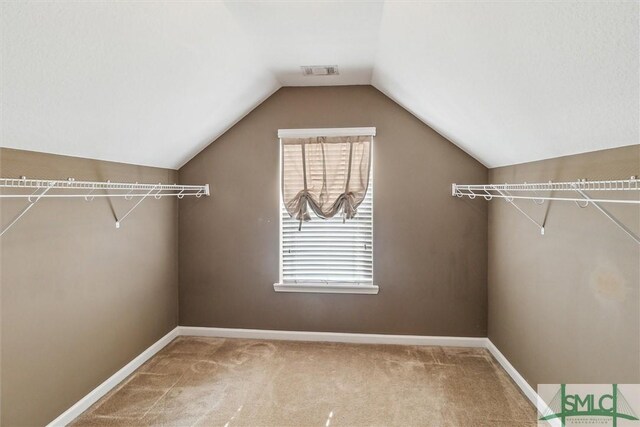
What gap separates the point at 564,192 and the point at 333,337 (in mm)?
2300

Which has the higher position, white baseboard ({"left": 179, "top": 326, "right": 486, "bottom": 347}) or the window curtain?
the window curtain

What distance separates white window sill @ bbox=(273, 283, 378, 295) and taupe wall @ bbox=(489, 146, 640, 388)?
114cm

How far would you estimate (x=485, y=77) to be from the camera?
1978mm

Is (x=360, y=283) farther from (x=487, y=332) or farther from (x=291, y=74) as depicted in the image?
(x=291, y=74)

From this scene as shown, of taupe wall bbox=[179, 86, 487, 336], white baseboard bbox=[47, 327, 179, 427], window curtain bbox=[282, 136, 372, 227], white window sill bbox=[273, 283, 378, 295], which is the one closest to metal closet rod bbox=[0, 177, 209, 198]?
taupe wall bbox=[179, 86, 487, 336]

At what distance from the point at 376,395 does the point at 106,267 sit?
83.4 inches

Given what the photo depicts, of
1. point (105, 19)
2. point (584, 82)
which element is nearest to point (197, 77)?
point (105, 19)

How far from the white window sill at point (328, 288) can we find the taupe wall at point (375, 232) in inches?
2.5

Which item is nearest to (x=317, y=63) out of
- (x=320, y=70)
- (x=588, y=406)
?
(x=320, y=70)

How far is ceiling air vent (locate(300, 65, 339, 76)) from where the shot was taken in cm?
304

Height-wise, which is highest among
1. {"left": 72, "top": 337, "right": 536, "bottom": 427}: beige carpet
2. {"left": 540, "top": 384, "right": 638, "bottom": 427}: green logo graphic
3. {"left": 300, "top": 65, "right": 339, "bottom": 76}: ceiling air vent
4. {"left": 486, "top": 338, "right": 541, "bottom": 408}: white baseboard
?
{"left": 300, "top": 65, "right": 339, "bottom": 76}: ceiling air vent

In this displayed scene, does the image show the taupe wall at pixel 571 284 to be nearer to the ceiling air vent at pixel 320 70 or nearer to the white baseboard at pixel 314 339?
the white baseboard at pixel 314 339

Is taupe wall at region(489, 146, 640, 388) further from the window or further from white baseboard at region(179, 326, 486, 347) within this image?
the window

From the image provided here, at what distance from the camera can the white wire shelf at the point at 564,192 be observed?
1.62 meters
